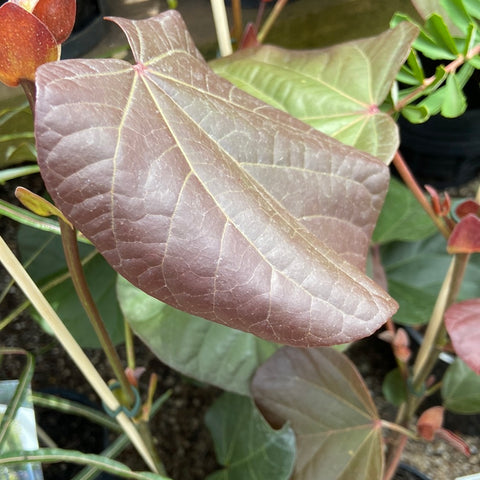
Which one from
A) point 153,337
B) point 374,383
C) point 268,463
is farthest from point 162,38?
point 374,383

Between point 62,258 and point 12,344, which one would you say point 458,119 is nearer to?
point 62,258

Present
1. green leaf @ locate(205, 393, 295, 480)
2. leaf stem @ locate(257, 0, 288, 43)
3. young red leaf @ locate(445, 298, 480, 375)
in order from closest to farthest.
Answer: young red leaf @ locate(445, 298, 480, 375) → green leaf @ locate(205, 393, 295, 480) → leaf stem @ locate(257, 0, 288, 43)

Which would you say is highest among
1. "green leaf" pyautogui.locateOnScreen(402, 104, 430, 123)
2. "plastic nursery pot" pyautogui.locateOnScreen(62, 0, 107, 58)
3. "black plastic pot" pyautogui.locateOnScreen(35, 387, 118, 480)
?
"plastic nursery pot" pyautogui.locateOnScreen(62, 0, 107, 58)

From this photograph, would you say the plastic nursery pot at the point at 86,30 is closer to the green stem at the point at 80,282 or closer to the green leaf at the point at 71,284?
the green leaf at the point at 71,284

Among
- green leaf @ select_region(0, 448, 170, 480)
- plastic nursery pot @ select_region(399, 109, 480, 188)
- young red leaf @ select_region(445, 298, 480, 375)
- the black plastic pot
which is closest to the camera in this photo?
green leaf @ select_region(0, 448, 170, 480)

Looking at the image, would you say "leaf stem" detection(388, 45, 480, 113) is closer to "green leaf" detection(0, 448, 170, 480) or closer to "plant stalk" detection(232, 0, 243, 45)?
"plant stalk" detection(232, 0, 243, 45)

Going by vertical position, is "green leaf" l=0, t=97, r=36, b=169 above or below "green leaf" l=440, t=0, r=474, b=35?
below

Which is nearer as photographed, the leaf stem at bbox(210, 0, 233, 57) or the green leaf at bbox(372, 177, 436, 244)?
the leaf stem at bbox(210, 0, 233, 57)

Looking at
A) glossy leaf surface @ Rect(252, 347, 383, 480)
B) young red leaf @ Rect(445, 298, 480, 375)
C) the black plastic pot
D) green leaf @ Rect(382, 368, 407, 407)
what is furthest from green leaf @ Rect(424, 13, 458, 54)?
the black plastic pot
